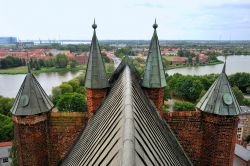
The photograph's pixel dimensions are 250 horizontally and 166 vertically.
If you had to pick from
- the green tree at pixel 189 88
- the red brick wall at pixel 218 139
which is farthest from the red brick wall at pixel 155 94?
the green tree at pixel 189 88

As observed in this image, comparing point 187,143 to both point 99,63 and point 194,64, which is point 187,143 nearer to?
point 99,63

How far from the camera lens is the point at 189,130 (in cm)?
953

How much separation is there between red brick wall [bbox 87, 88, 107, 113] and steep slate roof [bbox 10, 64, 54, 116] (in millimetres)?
1825

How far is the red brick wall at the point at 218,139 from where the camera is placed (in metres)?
8.73

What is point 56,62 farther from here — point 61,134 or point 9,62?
point 61,134

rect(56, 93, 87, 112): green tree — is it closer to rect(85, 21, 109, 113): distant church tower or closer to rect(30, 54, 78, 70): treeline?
rect(85, 21, 109, 113): distant church tower

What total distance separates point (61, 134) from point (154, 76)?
15.7 ft

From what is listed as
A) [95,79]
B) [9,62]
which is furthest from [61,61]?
[95,79]

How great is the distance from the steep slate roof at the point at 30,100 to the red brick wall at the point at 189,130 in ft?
16.5

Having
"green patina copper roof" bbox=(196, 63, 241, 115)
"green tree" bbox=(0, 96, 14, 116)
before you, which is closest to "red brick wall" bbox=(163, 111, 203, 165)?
"green patina copper roof" bbox=(196, 63, 241, 115)

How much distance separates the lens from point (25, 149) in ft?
29.5

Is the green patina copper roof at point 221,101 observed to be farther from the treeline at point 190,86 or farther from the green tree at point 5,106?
the treeline at point 190,86

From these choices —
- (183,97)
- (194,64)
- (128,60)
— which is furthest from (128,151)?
(194,64)

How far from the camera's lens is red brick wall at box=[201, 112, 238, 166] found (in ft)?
28.6
